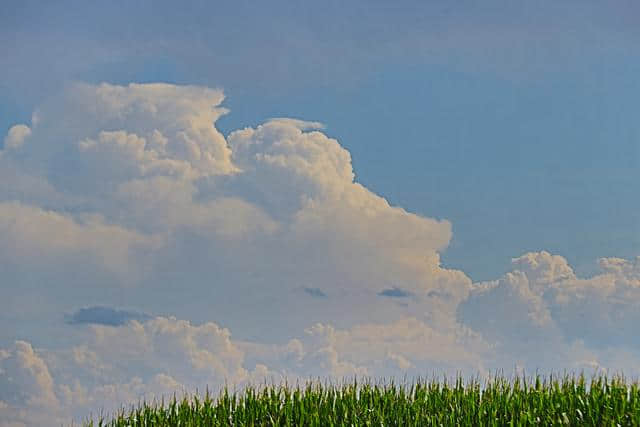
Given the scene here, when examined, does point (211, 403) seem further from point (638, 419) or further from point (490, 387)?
point (638, 419)

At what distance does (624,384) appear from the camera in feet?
36.3

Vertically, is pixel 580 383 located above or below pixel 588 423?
above

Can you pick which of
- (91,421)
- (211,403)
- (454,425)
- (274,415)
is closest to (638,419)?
(454,425)

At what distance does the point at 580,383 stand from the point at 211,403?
5.47 m

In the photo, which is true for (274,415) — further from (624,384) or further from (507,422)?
(624,384)

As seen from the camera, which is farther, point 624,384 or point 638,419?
point 624,384

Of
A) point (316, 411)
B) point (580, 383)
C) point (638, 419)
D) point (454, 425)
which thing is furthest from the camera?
point (580, 383)

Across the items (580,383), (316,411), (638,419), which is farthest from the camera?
(580,383)

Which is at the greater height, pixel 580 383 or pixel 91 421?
pixel 580 383

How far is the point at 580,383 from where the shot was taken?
37.1 ft

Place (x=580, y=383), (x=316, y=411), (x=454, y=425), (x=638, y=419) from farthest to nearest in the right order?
(x=580, y=383) → (x=316, y=411) → (x=454, y=425) → (x=638, y=419)

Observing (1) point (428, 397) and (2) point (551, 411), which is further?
(1) point (428, 397)

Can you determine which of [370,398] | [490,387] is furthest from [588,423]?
[370,398]

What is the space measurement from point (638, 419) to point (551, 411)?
1.08 meters
